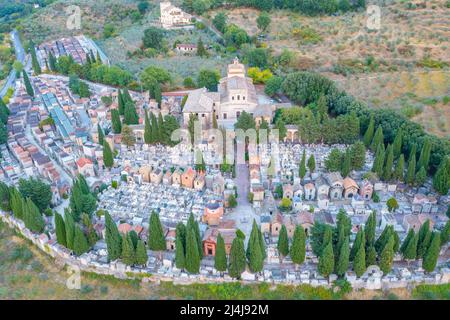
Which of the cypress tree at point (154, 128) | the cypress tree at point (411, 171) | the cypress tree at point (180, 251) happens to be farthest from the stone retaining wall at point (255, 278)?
the cypress tree at point (154, 128)

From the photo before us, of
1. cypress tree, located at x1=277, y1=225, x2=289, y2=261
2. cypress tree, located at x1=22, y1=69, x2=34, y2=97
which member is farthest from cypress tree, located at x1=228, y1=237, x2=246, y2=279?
cypress tree, located at x1=22, y1=69, x2=34, y2=97

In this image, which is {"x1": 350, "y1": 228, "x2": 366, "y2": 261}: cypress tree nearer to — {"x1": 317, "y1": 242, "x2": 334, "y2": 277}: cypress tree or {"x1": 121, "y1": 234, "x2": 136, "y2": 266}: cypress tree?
{"x1": 317, "y1": 242, "x2": 334, "y2": 277}: cypress tree

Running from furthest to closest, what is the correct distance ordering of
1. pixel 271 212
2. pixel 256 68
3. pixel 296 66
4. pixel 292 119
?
pixel 296 66, pixel 256 68, pixel 292 119, pixel 271 212

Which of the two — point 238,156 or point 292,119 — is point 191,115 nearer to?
point 238,156

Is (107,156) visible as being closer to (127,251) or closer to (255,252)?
(127,251)

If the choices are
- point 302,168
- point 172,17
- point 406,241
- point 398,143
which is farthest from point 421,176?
point 172,17

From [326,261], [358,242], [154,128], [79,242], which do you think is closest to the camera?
[326,261]

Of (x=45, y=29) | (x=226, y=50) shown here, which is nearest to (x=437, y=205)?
(x=226, y=50)
